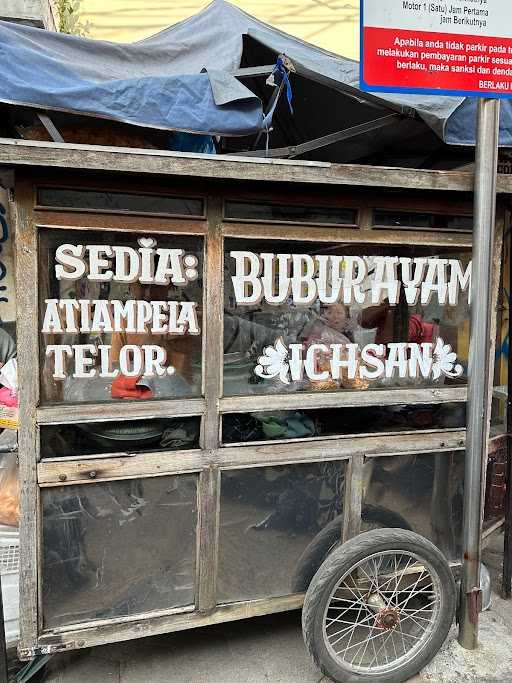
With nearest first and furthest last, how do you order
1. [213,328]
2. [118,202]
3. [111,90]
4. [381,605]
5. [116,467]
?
[111,90], [118,202], [116,467], [213,328], [381,605]

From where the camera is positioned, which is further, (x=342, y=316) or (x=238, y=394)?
(x=342, y=316)

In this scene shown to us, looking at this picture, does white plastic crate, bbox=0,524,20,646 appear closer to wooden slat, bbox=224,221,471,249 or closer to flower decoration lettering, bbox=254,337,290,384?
flower decoration lettering, bbox=254,337,290,384

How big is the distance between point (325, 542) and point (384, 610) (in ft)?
1.46

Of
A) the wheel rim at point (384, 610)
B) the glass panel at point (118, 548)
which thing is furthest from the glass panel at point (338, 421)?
the wheel rim at point (384, 610)

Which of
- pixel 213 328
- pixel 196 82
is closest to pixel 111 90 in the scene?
pixel 196 82

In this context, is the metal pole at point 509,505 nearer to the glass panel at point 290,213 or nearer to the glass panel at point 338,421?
the glass panel at point 338,421

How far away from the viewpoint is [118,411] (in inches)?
105

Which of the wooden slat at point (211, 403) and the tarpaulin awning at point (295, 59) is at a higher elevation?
the tarpaulin awning at point (295, 59)

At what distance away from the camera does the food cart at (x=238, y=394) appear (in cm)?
258

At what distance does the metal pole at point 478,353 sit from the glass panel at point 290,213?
25.6 inches

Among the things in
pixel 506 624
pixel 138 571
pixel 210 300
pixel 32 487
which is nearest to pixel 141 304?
pixel 210 300

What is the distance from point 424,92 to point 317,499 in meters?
2.14

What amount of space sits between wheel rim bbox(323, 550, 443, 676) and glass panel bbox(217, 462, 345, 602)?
279 mm

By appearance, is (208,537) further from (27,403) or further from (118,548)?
(27,403)
